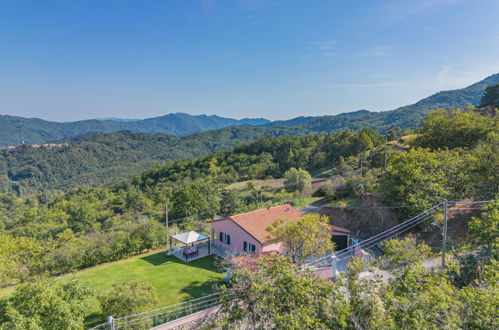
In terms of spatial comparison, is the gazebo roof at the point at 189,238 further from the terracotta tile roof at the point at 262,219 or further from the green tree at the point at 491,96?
the green tree at the point at 491,96

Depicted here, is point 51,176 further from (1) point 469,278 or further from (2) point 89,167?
(1) point 469,278

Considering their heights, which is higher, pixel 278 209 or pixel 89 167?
pixel 278 209

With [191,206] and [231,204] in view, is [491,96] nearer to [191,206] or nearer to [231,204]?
[231,204]

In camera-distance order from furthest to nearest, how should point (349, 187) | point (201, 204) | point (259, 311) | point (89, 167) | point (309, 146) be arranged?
point (89, 167)
point (309, 146)
point (201, 204)
point (349, 187)
point (259, 311)

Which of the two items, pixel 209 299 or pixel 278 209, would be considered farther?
pixel 278 209

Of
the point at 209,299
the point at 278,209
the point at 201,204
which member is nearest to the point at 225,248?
the point at 278,209

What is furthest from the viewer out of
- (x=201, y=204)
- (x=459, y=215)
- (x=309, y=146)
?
(x=309, y=146)

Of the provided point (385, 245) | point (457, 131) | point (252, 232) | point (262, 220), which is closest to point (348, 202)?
point (262, 220)
